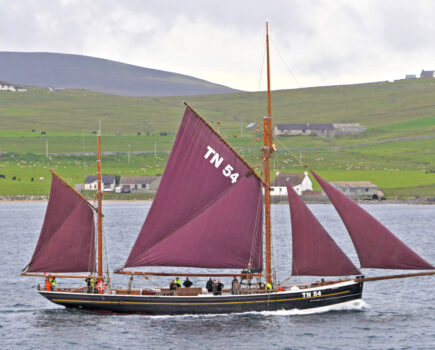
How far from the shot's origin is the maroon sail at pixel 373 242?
5606cm

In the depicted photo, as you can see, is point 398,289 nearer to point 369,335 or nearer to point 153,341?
point 369,335

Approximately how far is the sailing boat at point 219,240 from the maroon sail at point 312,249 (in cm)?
6

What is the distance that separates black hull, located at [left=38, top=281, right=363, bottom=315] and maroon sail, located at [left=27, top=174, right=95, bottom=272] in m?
2.41

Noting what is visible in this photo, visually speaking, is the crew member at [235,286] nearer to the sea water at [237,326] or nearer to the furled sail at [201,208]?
the sea water at [237,326]

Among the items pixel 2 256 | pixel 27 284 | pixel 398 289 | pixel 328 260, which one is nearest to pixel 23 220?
pixel 2 256

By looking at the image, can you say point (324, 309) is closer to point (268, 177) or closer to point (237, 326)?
point (237, 326)

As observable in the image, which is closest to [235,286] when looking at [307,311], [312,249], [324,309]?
[307,311]

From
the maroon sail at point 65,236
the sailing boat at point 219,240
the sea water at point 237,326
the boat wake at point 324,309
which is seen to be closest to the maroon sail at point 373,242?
the sailing boat at point 219,240

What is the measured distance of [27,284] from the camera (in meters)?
74.8

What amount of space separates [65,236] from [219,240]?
1010cm

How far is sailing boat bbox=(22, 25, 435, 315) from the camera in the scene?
56.9 m

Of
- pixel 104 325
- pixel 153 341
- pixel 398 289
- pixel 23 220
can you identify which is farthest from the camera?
pixel 23 220

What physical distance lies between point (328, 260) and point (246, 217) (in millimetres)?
5861

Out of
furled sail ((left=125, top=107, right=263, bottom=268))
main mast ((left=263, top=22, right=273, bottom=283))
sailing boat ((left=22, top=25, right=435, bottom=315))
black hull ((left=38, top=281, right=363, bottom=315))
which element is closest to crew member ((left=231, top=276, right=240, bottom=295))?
sailing boat ((left=22, top=25, right=435, bottom=315))
